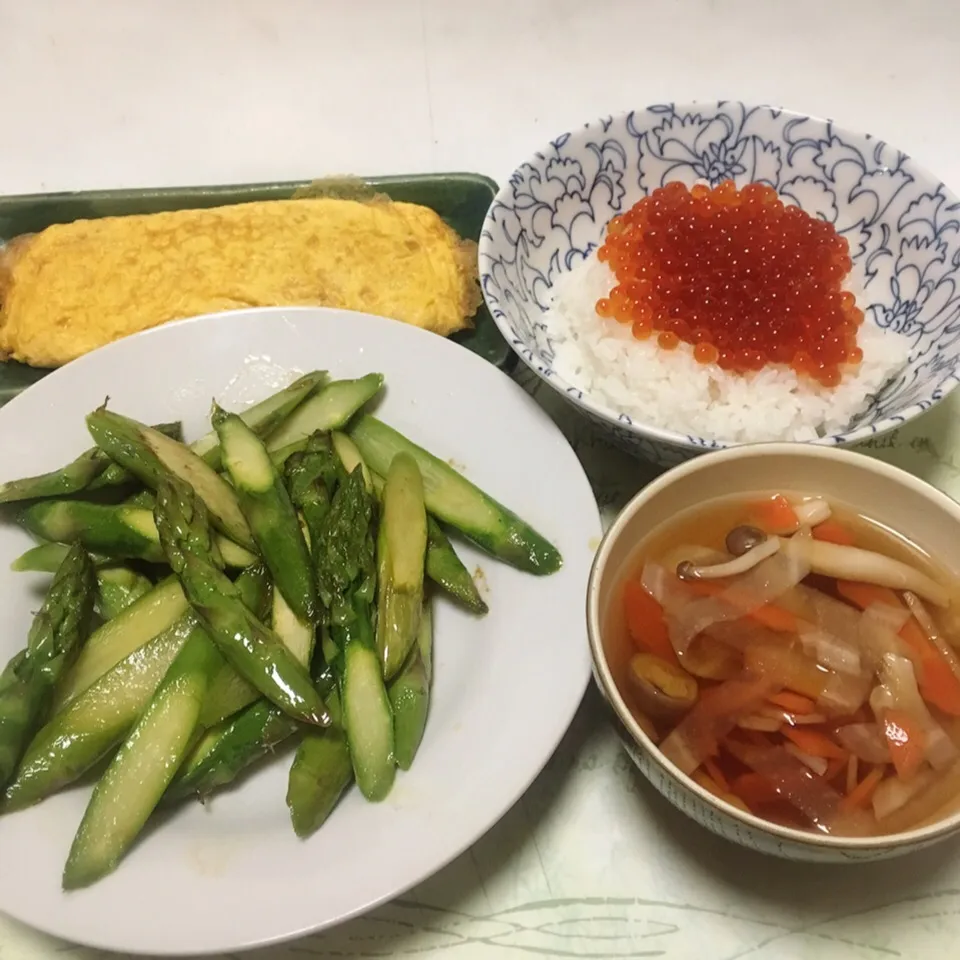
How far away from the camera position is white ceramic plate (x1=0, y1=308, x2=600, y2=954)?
3.98ft

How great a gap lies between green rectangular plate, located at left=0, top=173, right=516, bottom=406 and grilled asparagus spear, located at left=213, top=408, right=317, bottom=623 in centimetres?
87

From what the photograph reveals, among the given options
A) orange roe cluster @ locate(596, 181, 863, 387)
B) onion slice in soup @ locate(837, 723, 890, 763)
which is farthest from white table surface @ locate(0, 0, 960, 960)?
onion slice in soup @ locate(837, 723, 890, 763)

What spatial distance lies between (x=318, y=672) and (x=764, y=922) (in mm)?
771

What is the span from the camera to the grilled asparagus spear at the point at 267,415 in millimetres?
1623

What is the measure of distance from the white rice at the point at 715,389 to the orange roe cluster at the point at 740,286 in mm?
23

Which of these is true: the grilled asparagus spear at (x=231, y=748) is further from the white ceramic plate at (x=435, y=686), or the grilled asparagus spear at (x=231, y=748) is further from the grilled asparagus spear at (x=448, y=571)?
the grilled asparagus spear at (x=448, y=571)

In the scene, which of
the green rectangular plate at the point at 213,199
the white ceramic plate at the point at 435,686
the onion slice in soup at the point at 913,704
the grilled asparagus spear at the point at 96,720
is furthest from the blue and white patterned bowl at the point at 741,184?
the grilled asparagus spear at the point at 96,720

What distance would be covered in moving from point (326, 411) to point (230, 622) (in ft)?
1.51

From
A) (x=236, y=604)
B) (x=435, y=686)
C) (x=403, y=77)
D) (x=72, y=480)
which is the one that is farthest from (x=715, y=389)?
(x=403, y=77)

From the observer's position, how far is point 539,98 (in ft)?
8.41

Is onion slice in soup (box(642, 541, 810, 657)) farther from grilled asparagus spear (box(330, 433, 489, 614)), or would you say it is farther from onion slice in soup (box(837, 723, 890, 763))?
grilled asparagus spear (box(330, 433, 489, 614))

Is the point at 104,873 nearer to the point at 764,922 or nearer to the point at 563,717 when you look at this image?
the point at 563,717

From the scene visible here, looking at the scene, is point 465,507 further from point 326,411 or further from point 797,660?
point 797,660

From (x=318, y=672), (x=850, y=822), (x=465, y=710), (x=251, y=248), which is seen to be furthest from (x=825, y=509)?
(x=251, y=248)
